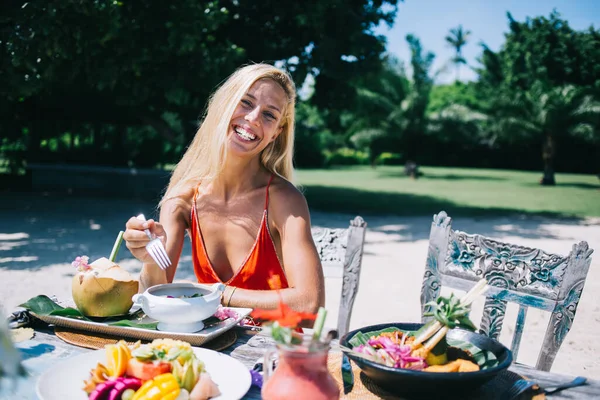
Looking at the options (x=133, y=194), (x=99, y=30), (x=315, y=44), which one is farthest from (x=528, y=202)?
(x=99, y=30)

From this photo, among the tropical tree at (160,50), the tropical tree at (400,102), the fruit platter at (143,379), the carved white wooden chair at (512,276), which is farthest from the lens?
the tropical tree at (400,102)

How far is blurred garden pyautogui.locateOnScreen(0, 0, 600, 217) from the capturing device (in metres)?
9.19

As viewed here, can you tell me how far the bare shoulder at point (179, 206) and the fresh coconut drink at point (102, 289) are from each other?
0.88 meters

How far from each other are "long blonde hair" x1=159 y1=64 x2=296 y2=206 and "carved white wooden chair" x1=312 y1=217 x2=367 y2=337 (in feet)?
1.52

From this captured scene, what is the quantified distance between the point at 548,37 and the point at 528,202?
2298 cm

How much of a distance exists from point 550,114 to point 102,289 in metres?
29.3

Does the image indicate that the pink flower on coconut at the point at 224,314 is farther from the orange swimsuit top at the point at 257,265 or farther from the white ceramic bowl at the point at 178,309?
the orange swimsuit top at the point at 257,265

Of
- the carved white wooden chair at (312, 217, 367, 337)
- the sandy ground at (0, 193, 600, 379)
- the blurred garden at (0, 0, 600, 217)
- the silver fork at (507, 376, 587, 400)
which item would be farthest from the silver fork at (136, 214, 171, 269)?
the blurred garden at (0, 0, 600, 217)

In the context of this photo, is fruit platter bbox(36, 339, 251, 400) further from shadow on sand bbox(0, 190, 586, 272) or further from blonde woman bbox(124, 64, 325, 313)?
shadow on sand bbox(0, 190, 586, 272)

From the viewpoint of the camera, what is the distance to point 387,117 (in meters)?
33.4

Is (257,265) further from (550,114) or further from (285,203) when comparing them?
(550,114)

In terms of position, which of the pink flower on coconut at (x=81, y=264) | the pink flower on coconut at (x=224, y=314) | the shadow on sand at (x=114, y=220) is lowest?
the shadow on sand at (x=114, y=220)

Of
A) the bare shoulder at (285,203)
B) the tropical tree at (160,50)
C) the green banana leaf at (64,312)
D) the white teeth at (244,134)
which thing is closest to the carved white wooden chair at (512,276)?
the bare shoulder at (285,203)

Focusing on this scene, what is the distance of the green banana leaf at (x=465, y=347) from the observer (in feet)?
4.59
